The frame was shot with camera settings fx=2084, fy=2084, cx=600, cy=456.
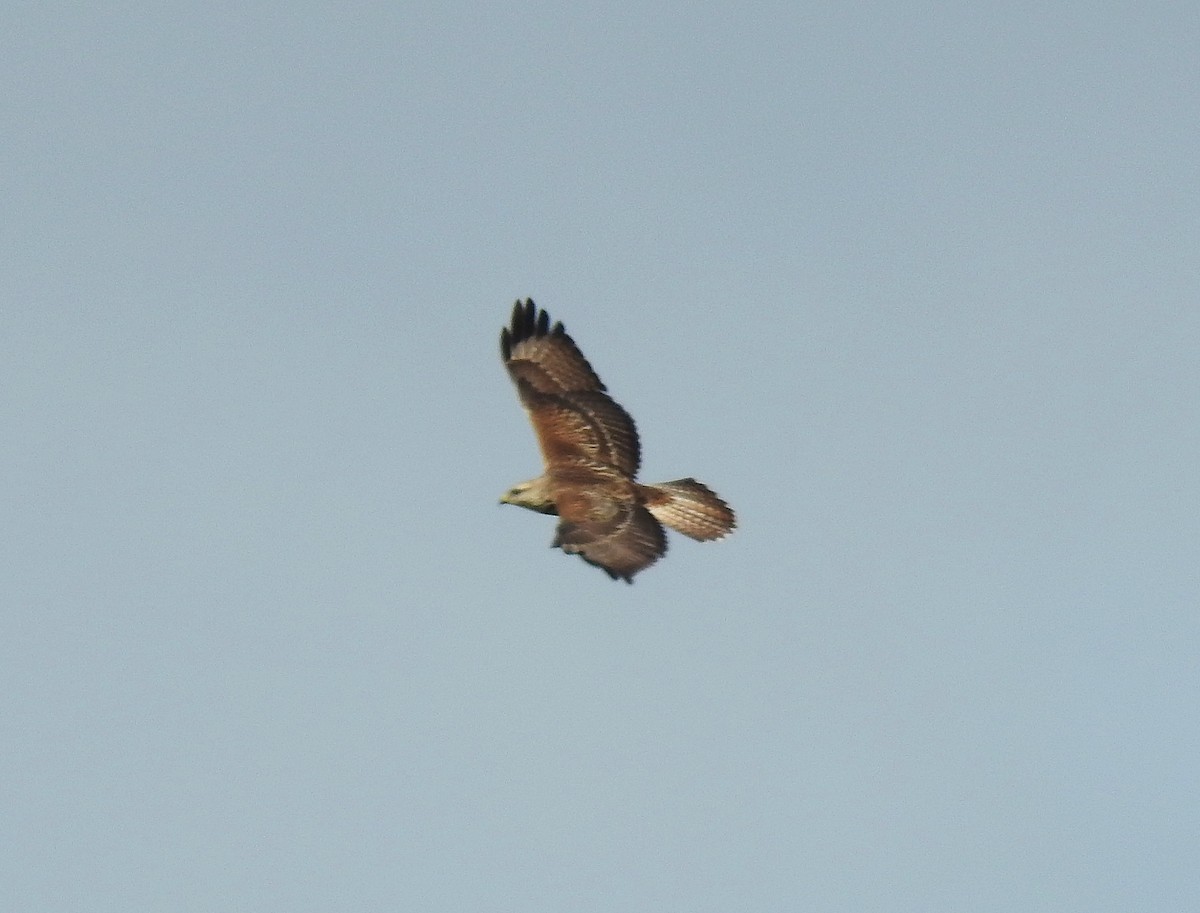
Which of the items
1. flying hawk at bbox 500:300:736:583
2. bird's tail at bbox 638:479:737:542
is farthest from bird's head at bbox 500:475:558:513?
bird's tail at bbox 638:479:737:542

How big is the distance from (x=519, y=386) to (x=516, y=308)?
2.92 ft

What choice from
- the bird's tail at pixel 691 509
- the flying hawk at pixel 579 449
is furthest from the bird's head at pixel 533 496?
the bird's tail at pixel 691 509

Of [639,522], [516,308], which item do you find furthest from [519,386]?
[639,522]

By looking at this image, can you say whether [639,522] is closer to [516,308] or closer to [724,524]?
[724,524]

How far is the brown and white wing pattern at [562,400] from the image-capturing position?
20.5 metres

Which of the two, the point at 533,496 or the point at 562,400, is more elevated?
the point at 562,400

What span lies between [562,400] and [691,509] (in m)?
1.70

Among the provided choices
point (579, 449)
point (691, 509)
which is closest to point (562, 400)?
point (579, 449)

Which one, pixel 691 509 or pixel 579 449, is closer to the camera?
pixel 579 449

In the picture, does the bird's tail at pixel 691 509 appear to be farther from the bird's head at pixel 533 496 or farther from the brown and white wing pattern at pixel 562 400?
the bird's head at pixel 533 496

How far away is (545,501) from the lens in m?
20.5

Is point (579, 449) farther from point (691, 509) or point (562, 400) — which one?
point (691, 509)

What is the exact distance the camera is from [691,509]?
20.9m

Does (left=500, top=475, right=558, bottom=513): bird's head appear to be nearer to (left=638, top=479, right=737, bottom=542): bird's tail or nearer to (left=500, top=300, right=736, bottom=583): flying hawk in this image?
(left=500, top=300, right=736, bottom=583): flying hawk
